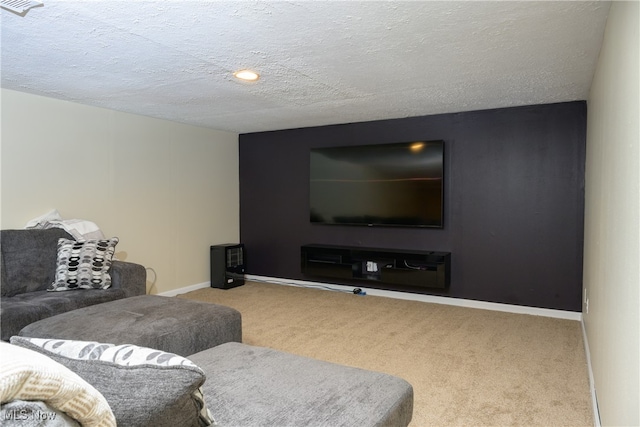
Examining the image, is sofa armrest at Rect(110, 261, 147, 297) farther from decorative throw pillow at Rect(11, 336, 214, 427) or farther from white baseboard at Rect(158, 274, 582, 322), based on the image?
decorative throw pillow at Rect(11, 336, 214, 427)

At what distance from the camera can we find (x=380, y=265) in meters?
4.94

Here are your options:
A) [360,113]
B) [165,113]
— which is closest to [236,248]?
[165,113]

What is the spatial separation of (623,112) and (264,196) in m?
4.68

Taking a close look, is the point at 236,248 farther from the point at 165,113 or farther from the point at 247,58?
the point at 247,58

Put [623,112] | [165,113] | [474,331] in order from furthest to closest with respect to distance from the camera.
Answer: [165,113] → [474,331] → [623,112]

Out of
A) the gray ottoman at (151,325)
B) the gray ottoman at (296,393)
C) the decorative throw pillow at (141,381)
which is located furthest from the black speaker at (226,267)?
the decorative throw pillow at (141,381)

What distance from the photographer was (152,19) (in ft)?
7.18

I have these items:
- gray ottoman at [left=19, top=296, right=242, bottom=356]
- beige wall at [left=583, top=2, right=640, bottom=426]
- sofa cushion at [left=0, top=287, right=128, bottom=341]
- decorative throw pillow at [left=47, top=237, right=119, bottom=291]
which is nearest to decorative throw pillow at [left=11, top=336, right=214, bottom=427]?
beige wall at [left=583, top=2, right=640, bottom=426]

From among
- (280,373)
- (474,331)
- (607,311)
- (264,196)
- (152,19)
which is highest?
(152,19)

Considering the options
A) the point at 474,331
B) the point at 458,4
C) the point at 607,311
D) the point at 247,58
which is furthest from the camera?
the point at 474,331

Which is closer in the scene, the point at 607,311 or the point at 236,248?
the point at 607,311

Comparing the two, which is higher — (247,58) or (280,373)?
(247,58)

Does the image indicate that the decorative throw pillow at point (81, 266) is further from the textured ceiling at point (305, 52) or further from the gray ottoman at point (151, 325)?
the textured ceiling at point (305, 52)

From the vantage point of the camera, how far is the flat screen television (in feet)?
15.1
